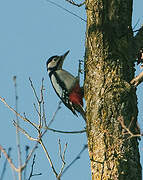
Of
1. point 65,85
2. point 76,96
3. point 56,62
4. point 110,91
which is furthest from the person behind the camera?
Answer: point 56,62

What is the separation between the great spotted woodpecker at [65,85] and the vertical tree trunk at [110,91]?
1.30 m

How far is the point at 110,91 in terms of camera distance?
3822mm

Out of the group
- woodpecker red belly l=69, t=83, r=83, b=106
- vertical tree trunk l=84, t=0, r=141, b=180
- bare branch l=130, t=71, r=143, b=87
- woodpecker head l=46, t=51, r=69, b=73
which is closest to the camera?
vertical tree trunk l=84, t=0, r=141, b=180

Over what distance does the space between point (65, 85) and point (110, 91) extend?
2027 mm

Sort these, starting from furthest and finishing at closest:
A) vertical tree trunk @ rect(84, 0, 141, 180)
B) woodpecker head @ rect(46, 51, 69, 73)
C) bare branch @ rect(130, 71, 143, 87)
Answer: woodpecker head @ rect(46, 51, 69, 73) < bare branch @ rect(130, 71, 143, 87) < vertical tree trunk @ rect(84, 0, 141, 180)

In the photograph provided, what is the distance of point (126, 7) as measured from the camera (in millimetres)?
4184

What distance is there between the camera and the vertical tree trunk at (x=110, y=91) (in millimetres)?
3590

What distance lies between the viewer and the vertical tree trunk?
359 centimetres

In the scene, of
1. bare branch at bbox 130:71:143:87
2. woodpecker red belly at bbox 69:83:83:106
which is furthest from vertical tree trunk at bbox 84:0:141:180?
woodpecker red belly at bbox 69:83:83:106

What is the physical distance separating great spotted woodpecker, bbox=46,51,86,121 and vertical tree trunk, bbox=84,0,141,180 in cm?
130

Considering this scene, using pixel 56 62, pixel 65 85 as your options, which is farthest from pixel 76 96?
pixel 56 62

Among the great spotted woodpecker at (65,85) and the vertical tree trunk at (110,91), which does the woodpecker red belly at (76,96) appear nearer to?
the great spotted woodpecker at (65,85)

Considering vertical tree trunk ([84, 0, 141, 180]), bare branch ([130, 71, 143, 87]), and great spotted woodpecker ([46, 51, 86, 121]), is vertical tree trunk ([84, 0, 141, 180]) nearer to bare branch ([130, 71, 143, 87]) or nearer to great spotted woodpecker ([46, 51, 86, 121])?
bare branch ([130, 71, 143, 87])

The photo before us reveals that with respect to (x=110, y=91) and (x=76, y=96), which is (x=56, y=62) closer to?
(x=76, y=96)
